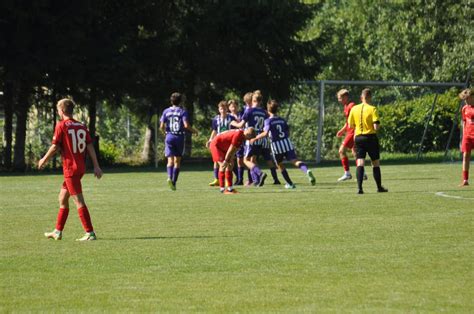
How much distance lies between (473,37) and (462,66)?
1388 mm

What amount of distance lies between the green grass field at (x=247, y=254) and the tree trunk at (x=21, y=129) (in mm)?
14374

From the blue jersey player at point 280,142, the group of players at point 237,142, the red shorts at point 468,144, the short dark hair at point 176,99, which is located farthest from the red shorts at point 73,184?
the red shorts at point 468,144

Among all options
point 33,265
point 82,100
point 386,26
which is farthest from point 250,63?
point 33,265

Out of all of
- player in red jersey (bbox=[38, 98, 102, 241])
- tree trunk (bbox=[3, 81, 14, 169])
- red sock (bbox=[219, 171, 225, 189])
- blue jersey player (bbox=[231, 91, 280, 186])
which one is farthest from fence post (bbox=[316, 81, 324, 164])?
player in red jersey (bbox=[38, 98, 102, 241])

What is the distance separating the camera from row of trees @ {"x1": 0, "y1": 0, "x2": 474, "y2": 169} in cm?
3344

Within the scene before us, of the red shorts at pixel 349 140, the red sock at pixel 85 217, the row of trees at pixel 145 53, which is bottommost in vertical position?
the red sock at pixel 85 217

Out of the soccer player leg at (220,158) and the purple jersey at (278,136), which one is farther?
the purple jersey at (278,136)

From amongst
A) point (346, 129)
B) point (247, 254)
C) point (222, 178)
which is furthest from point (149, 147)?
point (247, 254)

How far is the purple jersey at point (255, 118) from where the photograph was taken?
2430 cm

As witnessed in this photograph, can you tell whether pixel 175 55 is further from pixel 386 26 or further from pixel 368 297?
pixel 368 297

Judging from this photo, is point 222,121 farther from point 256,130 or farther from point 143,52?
point 143,52

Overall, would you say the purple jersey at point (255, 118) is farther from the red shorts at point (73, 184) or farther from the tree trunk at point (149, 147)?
the tree trunk at point (149, 147)

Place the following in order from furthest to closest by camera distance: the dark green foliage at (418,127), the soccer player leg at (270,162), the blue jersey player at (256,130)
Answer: the dark green foliage at (418,127) → the soccer player leg at (270,162) → the blue jersey player at (256,130)

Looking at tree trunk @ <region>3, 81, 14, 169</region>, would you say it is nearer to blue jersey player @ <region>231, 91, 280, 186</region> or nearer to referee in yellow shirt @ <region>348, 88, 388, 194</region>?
blue jersey player @ <region>231, 91, 280, 186</region>
